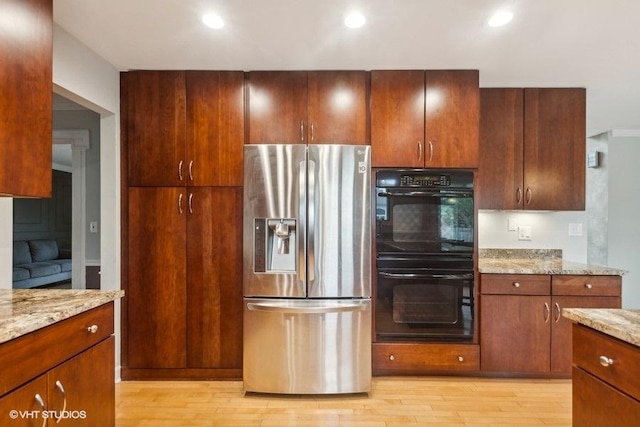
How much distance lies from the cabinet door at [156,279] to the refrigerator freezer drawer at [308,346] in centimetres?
63

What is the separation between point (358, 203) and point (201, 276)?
4.21 feet

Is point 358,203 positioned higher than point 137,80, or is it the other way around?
point 137,80

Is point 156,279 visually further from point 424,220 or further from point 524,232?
point 524,232

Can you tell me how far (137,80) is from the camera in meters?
2.80

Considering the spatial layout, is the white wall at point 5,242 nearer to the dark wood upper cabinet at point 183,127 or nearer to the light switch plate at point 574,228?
the dark wood upper cabinet at point 183,127

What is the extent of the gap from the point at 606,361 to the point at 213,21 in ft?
7.74

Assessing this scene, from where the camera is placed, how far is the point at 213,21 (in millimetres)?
2080

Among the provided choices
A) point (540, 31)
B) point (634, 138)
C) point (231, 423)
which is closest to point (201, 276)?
point (231, 423)

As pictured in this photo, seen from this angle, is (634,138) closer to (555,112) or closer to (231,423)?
(555,112)

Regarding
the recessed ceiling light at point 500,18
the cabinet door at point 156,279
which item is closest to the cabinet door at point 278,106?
the cabinet door at point 156,279

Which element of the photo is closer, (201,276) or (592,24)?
(592,24)

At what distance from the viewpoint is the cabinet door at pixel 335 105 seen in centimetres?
279

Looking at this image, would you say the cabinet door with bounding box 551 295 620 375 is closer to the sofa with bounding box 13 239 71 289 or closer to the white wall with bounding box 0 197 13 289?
the white wall with bounding box 0 197 13 289

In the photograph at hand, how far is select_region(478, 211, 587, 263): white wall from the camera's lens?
3.34 m
